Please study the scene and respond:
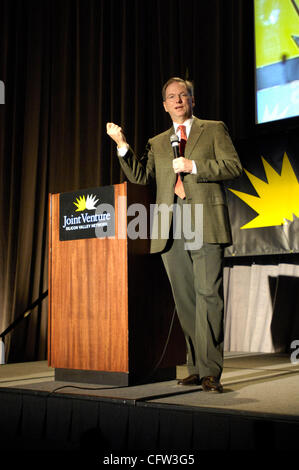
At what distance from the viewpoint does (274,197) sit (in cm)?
353

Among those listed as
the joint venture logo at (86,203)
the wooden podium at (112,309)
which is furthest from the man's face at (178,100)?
the joint venture logo at (86,203)

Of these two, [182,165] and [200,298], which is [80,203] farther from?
[200,298]

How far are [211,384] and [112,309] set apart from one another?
56 cm

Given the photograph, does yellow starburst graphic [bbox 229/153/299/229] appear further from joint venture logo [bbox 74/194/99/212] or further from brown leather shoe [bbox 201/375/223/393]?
brown leather shoe [bbox 201/375/223/393]

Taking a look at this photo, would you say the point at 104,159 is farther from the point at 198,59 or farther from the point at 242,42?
the point at 242,42

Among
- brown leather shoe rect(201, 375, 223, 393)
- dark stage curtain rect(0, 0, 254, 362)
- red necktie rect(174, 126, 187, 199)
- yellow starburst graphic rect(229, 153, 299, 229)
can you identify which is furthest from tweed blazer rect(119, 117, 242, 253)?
dark stage curtain rect(0, 0, 254, 362)

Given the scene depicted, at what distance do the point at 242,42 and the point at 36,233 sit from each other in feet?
7.40

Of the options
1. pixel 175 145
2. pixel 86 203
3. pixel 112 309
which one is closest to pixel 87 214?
pixel 86 203

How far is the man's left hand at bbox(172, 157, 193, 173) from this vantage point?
2049 mm

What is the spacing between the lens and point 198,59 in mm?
4074

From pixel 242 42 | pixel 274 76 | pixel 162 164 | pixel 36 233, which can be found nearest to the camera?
pixel 162 164

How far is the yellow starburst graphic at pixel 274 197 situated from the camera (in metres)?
3.45

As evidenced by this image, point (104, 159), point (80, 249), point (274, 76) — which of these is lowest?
point (80, 249)

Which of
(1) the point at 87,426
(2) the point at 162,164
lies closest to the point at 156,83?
(2) the point at 162,164
